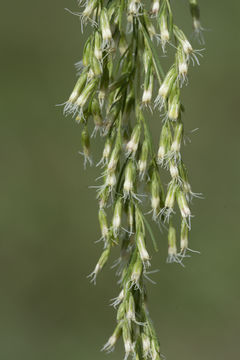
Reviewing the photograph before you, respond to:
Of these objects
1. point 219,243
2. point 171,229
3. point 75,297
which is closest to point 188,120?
point 219,243

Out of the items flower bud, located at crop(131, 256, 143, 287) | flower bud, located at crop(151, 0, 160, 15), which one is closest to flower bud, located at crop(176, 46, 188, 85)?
flower bud, located at crop(151, 0, 160, 15)

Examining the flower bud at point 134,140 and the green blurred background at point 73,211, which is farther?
the green blurred background at point 73,211

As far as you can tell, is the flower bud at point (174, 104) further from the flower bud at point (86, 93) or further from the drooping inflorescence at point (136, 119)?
the flower bud at point (86, 93)

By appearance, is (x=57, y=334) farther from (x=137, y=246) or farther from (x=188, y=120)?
(x=137, y=246)

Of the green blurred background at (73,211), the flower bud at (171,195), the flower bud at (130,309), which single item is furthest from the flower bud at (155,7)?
the green blurred background at (73,211)

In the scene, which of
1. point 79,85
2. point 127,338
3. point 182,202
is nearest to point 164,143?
point 182,202

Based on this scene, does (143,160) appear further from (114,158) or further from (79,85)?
(79,85)
